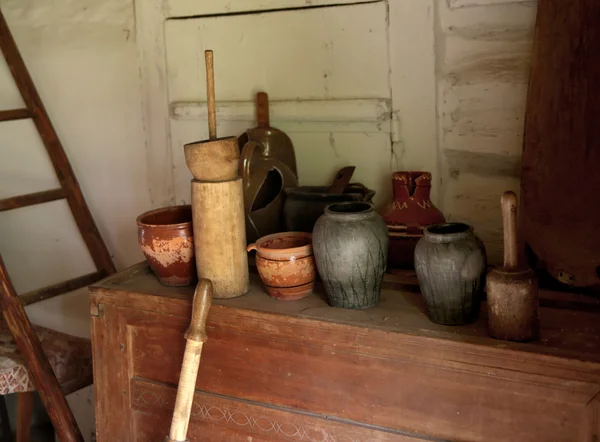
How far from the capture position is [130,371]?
1.48 meters

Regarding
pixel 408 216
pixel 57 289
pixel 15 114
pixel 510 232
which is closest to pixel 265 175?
pixel 408 216

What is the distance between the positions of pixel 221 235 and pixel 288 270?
0.52 ft

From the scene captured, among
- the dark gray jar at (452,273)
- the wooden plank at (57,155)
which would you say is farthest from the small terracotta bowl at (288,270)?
the wooden plank at (57,155)

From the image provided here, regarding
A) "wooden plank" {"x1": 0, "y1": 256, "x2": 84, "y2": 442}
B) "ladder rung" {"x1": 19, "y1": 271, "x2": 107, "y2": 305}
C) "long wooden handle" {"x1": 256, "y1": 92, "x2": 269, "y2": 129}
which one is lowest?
"wooden plank" {"x1": 0, "y1": 256, "x2": 84, "y2": 442}

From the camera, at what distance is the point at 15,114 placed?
203cm

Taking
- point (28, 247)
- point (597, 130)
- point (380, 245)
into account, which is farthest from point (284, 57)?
point (28, 247)

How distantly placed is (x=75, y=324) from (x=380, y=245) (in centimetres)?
143

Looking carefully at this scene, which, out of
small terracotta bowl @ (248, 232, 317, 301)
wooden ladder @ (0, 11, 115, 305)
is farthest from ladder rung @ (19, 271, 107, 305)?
small terracotta bowl @ (248, 232, 317, 301)

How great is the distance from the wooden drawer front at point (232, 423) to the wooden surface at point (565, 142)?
49 centimetres

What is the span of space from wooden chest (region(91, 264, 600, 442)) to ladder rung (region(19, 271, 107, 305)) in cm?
49

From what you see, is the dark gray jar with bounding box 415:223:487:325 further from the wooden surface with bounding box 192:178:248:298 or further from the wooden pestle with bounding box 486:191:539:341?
the wooden surface with bounding box 192:178:248:298

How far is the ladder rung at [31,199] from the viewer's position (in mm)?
1917

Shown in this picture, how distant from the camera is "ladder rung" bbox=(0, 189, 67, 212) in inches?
75.5

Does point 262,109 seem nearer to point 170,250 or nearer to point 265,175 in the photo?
point 265,175
